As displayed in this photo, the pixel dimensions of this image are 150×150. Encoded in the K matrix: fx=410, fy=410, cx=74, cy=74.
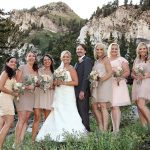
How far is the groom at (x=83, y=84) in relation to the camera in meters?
8.76

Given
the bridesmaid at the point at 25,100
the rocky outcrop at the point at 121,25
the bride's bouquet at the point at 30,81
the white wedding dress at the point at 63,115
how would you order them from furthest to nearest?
the rocky outcrop at the point at 121,25 → the white wedding dress at the point at 63,115 → the bridesmaid at the point at 25,100 → the bride's bouquet at the point at 30,81

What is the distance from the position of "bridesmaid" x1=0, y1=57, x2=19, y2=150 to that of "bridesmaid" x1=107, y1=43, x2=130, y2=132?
2.25m

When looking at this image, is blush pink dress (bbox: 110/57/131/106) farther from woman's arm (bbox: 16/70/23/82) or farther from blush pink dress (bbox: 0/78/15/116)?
blush pink dress (bbox: 0/78/15/116)

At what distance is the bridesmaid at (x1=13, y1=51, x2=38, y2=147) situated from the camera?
835 cm

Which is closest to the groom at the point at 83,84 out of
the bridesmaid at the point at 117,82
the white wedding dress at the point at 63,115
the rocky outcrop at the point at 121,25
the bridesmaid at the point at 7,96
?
the white wedding dress at the point at 63,115

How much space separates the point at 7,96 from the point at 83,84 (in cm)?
170

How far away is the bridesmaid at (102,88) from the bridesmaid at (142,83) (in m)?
0.69

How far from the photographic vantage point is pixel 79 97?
872cm

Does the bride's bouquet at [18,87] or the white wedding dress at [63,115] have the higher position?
the bride's bouquet at [18,87]

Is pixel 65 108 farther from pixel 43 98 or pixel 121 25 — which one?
pixel 121 25

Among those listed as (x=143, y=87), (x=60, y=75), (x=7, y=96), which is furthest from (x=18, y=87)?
(x=143, y=87)

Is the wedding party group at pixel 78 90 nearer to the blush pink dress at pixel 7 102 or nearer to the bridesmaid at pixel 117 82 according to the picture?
the bridesmaid at pixel 117 82

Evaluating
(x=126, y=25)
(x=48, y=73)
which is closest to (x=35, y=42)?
(x=126, y=25)

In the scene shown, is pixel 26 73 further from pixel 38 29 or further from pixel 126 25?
pixel 38 29
